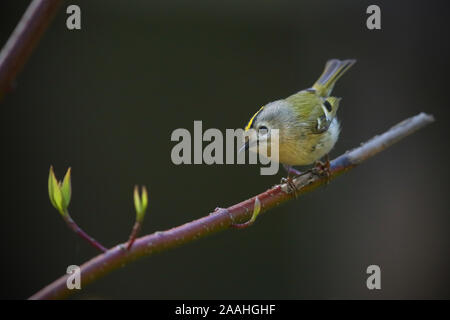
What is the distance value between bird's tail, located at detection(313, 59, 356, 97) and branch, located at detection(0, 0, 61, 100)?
91 cm

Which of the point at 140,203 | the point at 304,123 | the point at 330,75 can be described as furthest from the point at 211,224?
the point at 330,75

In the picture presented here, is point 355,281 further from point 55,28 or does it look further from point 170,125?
point 55,28

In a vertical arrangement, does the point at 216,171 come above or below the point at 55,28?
below

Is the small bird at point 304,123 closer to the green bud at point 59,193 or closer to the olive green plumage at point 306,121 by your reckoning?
the olive green plumage at point 306,121

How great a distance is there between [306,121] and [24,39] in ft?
2.49

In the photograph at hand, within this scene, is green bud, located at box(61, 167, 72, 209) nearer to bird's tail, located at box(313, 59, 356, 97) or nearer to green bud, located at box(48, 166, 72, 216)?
green bud, located at box(48, 166, 72, 216)

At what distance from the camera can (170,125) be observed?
4.09 ft

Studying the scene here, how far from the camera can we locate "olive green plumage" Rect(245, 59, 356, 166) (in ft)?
2.94

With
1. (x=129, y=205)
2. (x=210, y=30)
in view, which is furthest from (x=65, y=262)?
(x=210, y=30)

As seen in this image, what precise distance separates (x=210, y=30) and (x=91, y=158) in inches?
18.6
